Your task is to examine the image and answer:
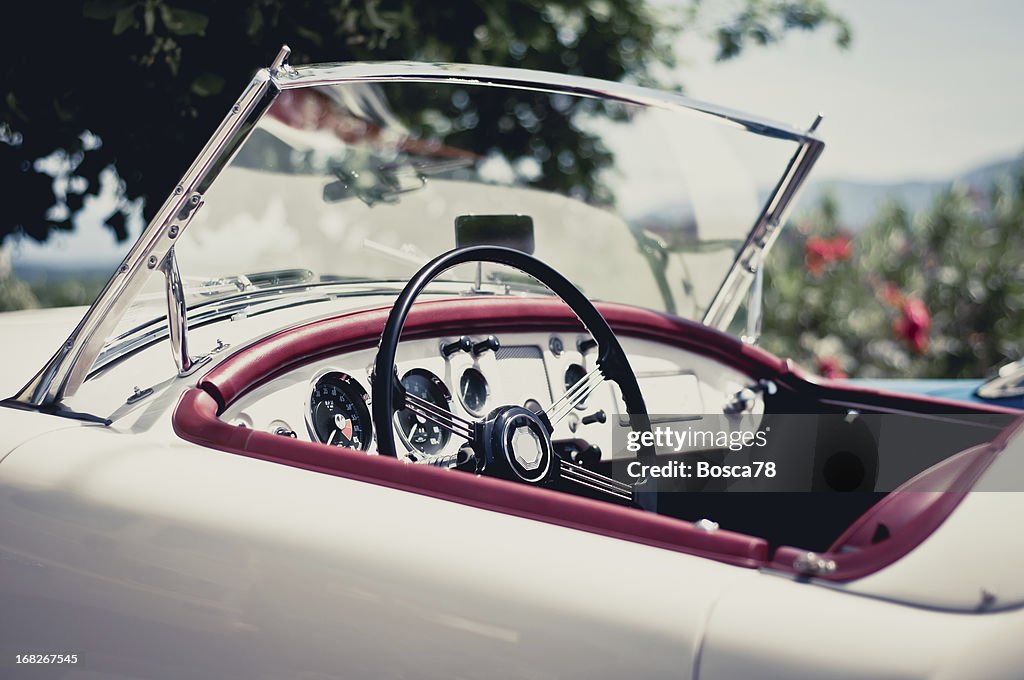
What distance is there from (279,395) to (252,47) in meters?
2.54

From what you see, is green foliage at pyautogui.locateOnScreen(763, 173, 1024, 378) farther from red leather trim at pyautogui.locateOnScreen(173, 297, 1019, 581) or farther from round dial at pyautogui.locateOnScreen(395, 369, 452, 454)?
round dial at pyautogui.locateOnScreen(395, 369, 452, 454)

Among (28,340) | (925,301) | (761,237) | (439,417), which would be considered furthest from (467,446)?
(925,301)

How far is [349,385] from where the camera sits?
215cm

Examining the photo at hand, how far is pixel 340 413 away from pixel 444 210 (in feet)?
3.12

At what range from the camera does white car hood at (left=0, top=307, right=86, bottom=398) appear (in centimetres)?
218

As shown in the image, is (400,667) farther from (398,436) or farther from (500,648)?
(398,436)

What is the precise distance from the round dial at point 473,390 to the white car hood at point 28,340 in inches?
36.3

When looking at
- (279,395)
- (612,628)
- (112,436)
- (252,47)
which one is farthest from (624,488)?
(252,47)

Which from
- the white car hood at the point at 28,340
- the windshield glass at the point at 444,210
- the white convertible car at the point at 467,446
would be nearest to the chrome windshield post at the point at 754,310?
the white convertible car at the point at 467,446

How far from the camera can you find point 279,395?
205 cm

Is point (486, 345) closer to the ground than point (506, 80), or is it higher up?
closer to the ground

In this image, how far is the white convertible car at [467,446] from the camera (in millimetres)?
1268

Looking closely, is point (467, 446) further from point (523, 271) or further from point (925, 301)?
point (925, 301)
